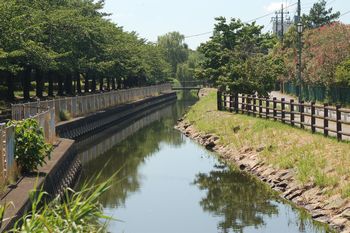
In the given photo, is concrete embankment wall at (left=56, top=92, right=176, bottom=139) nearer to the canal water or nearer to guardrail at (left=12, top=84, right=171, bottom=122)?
guardrail at (left=12, top=84, right=171, bottom=122)

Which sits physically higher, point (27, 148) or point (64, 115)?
point (27, 148)

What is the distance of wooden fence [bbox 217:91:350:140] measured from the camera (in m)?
21.1

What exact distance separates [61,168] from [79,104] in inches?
786

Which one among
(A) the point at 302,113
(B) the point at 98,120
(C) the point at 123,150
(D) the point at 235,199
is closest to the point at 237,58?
(B) the point at 98,120

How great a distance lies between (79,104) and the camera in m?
38.4

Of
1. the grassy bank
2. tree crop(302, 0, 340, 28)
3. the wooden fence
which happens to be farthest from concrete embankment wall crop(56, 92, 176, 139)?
tree crop(302, 0, 340, 28)

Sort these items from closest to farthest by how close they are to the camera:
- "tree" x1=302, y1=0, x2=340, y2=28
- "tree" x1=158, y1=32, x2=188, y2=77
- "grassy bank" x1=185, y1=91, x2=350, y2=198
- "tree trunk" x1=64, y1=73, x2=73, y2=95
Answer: "grassy bank" x1=185, y1=91, x2=350, y2=198 < "tree trunk" x1=64, y1=73, x2=73, y2=95 < "tree" x1=302, y1=0, x2=340, y2=28 < "tree" x1=158, y1=32, x2=188, y2=77

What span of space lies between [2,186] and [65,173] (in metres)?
6.79

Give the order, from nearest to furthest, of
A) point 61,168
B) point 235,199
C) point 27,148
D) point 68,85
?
point 27,148 < point 61,168 < point 235,199 < point 68,85

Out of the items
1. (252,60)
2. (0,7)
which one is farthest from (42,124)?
(252,60)

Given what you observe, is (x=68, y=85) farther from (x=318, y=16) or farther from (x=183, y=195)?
(x=318, y=16)

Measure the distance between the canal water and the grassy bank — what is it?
4.08 ft

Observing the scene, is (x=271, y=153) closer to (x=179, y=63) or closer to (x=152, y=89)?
(x=152, y=89)

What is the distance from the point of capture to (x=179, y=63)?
141 m
